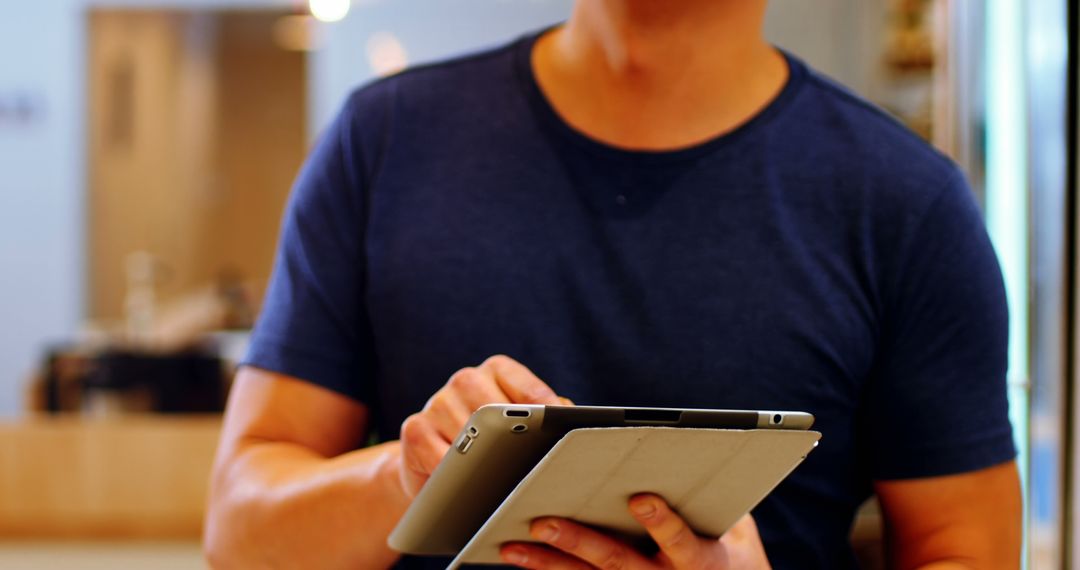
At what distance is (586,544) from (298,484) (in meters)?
0.28

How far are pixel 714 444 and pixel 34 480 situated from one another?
2895 mm

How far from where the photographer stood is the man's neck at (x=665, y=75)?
985 millimetres

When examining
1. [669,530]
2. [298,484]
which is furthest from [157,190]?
[669,530]

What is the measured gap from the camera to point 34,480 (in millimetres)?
3137

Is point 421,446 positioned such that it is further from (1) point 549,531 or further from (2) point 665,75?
(2) point 665,75

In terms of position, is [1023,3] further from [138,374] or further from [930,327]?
[138,374]

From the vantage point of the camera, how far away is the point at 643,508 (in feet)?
2.37

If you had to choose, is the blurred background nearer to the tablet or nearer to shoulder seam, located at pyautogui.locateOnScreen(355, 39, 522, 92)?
shoulder seam, located at pyautogui.locateOnScreen(355, 39, 522, 92)

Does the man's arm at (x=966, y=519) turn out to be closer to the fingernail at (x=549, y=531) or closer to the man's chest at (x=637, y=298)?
the man's chest at (x=637, y=298)

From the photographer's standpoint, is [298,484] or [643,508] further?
[298,484]

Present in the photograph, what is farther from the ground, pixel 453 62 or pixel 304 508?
pixel 453 62

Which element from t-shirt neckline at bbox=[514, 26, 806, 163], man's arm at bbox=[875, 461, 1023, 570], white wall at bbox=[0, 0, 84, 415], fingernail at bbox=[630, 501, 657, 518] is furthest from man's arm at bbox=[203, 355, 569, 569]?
white wall at bbox=[0, 0, 84, 415]

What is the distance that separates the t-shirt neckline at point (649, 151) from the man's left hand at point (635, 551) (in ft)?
1.08

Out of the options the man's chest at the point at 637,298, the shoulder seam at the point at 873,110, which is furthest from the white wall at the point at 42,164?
the shoulder seam at the point at 873,110
